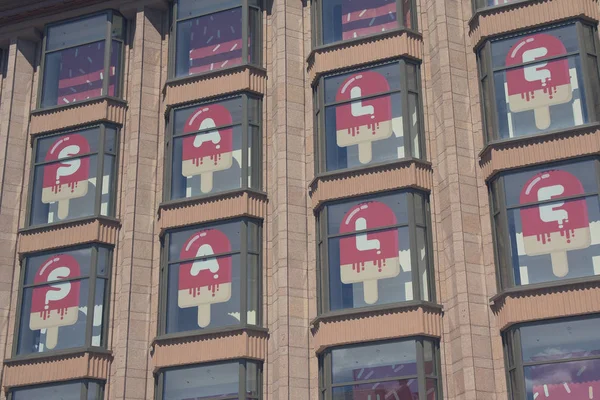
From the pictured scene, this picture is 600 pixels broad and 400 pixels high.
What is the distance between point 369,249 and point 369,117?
4.93 metres

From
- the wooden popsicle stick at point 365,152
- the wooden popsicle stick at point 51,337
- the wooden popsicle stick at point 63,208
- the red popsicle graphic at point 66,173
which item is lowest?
the wooden popsicle stick at point 51,337

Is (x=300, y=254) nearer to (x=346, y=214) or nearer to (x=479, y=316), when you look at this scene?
(x=346, y=214)

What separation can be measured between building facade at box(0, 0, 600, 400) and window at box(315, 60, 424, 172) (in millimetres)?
77

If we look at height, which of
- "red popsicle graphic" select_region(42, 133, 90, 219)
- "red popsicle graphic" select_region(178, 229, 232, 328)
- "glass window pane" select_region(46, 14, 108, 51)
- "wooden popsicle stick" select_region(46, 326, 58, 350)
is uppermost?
"glass window pane" select_region(46, 14, 108, 51)

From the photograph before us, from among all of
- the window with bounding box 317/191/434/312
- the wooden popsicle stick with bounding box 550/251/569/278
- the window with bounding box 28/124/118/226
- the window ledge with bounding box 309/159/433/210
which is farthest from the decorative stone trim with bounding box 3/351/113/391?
the wooden popsicle stick with bounding box 550/251/569/278

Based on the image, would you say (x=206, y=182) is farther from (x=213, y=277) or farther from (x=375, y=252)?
(x=375, y=252)

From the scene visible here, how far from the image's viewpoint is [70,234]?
1451 inches

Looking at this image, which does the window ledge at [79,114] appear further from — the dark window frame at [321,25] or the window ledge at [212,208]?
the dark window frame at [321,25]

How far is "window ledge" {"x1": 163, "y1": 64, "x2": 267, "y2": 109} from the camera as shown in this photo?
3712cm

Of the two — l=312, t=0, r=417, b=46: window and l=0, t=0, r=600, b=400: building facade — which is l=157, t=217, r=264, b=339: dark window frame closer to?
l=0, t=0, r=600, b=400: building facade

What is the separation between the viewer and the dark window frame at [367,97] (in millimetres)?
33969

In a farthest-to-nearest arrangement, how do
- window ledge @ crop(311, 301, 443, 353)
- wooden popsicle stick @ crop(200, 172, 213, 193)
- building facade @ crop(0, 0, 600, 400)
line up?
wooden popsicle stick @ crop(200, 172, 213, 193)
window ledge @ crop(311, 301, 443, 353)
building facade @ crop(0, 0, 600, 400)

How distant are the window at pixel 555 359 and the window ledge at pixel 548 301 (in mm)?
299

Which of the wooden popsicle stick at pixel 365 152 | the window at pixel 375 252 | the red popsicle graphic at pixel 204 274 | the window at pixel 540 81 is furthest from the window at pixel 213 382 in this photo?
the window at pixel 540 81
